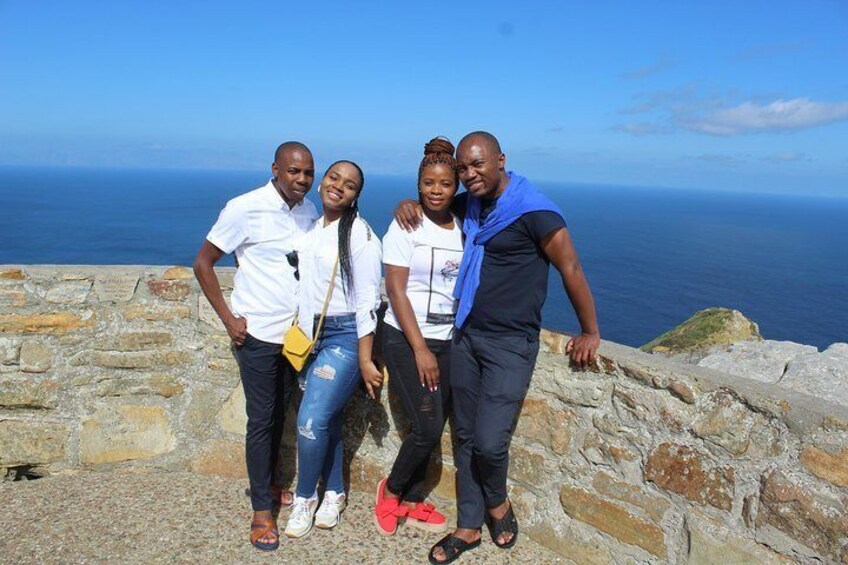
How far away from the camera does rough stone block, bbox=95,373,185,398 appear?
3568mm

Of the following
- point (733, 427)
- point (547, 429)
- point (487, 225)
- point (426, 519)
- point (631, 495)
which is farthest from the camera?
point (426, 519)

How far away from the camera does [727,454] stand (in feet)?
8.38

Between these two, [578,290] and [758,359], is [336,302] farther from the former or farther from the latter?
[758,359]

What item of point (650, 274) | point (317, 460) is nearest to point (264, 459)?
point (317, 460)

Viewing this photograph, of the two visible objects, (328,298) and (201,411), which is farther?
(201,411)

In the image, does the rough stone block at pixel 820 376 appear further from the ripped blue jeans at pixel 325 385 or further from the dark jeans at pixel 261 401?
the dark jeans at pixel 261 401

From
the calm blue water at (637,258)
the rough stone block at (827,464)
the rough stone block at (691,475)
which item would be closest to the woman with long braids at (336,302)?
the rough stone block at (691,475)

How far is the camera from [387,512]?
325 centimetres

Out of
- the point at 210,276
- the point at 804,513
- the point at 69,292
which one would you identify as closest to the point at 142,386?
the point at 69,292

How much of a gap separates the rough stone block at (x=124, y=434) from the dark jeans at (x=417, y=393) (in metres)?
1.60

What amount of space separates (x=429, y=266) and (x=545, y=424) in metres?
1.02

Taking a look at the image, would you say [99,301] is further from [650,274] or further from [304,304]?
[650,274]

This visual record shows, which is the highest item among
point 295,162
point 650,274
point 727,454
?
point 295,162

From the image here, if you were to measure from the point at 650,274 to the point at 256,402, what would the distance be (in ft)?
199
